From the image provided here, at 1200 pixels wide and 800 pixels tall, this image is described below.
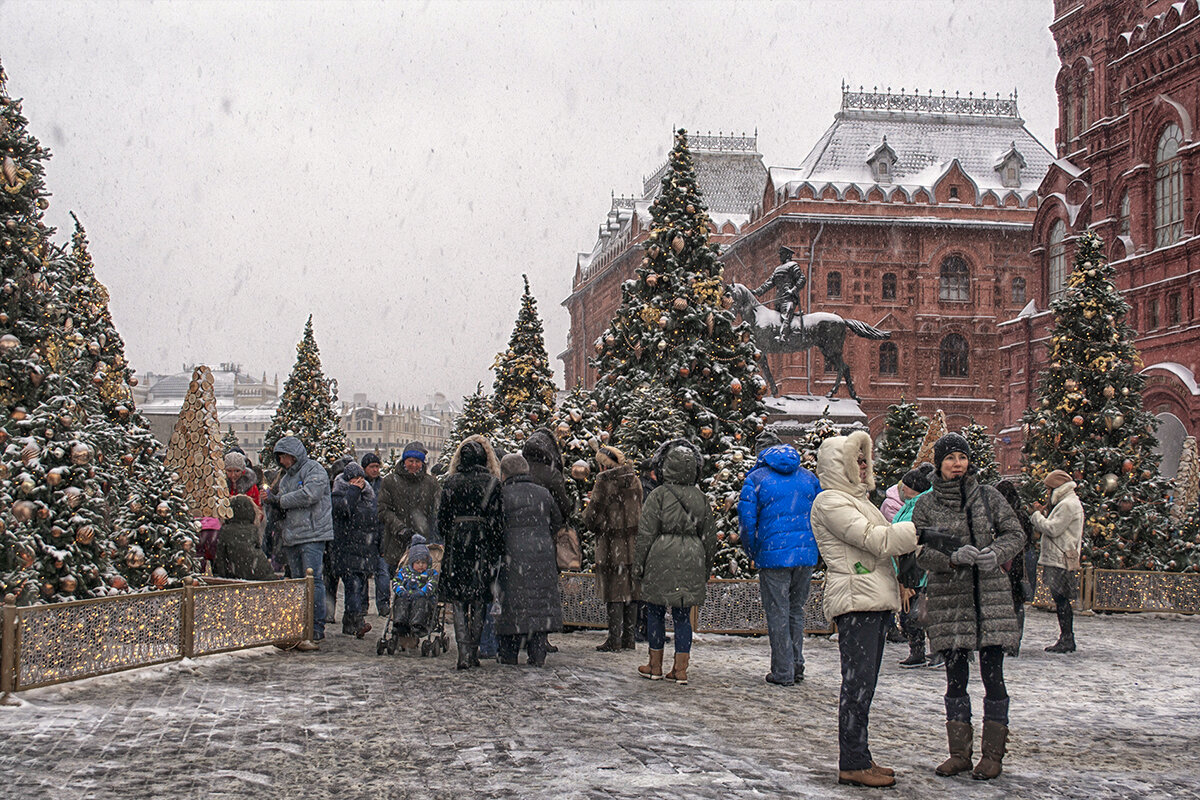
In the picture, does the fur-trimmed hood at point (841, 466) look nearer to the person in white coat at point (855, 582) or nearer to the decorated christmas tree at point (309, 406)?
the person in white coat at point (855, 582)

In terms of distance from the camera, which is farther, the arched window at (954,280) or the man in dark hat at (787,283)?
the arched window at (954,280)

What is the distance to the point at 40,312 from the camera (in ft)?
32.0

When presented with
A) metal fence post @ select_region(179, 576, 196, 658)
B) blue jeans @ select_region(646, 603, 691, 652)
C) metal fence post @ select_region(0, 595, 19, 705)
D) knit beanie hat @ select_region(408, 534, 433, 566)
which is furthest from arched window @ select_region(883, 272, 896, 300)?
metal fence post @ select_region(0, 595, 19, 705)

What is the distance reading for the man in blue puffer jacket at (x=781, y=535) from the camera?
9312 millimetres

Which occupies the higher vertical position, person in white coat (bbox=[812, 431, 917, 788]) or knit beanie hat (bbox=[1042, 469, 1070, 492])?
knit beanie hat (bbox=[1042, 469, 1070, 492])

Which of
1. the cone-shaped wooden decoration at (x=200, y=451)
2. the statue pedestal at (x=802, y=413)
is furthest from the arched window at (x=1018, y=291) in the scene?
the cone-shaped wooden decoration at (x=200, y=451)

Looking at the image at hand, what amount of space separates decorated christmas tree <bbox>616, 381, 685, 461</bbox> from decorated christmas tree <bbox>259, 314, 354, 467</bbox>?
77.4 feet

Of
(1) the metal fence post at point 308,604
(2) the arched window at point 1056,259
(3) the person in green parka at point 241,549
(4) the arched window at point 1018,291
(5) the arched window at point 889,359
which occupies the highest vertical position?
(4) the arched window at point 1018,291

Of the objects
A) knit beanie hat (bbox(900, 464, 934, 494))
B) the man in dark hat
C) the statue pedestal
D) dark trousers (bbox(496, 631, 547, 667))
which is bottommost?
dark trousers (bbox(496, 631, 547, 667))

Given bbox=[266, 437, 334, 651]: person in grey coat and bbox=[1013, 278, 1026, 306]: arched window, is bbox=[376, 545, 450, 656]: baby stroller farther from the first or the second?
bbox=[1013, 278, 1026, 306]: arched window

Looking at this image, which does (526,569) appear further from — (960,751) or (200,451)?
(200,451)

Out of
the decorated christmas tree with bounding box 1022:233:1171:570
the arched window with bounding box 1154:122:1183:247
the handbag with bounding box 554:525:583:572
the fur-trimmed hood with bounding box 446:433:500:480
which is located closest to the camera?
the fur-trimmed hood with bounding box 446:433:500:480

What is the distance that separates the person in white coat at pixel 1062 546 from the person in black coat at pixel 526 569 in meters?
5.10

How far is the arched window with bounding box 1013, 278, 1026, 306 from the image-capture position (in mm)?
54594
